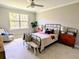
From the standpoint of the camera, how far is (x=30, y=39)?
3.98 metres

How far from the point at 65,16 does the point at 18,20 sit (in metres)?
4.30

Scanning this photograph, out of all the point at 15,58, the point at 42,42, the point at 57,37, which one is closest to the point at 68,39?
the point at 57,37

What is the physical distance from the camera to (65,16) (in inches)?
193

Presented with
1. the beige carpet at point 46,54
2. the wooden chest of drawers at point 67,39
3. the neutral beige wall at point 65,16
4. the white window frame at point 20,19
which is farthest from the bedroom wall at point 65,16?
the white window frame at point 20,19

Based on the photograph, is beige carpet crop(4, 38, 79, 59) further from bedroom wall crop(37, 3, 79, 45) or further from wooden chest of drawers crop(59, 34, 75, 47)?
bedroom wall crop(37, 3, 79, 45)

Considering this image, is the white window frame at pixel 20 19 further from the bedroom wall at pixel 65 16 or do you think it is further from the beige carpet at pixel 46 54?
the beige carpet at pixel 46 54

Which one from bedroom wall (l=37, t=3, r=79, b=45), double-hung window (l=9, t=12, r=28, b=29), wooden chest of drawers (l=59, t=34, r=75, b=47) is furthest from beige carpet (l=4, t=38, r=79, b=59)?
double-hung window (l=9, t=12, r=28, b=29)

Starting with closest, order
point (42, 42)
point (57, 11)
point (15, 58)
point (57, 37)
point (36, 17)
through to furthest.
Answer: point (15, 58) → point (42, 42) → point (57, 37) → point (57, 11) → point (36, 17)

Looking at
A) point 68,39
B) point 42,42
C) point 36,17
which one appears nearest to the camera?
point 42,42

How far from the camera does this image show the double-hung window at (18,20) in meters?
6.50

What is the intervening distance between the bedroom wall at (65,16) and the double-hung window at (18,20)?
209 centimetres

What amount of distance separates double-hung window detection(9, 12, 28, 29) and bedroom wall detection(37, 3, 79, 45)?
209 cm

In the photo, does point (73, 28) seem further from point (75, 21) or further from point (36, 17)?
point (36, 17)

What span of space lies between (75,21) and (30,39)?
2859 millimetres
